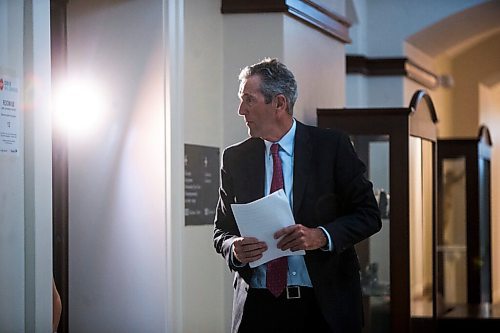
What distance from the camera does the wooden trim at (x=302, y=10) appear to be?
615 centimetres

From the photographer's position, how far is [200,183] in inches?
225

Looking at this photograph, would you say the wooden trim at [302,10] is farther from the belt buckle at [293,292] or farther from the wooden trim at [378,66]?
the wooden trim at [378,66]

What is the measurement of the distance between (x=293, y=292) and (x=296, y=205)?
13.0 inches

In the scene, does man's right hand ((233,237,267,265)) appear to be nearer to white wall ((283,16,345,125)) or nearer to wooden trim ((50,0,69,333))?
wooden trim ((50,0,69,333))

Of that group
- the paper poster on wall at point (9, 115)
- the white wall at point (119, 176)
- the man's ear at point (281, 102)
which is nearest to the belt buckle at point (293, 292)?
the man's ear at point (281, 102)

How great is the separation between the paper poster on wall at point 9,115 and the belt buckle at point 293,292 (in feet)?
4.14

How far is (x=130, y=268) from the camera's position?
5406mm

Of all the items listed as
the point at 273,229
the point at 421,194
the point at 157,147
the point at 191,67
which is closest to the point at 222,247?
the point at 273,229

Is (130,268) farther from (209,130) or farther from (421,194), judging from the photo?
(421,194)

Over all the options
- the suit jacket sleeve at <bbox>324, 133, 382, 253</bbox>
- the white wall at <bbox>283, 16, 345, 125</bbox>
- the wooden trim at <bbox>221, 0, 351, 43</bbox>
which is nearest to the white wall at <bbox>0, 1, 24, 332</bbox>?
the suit jacket sleeve at <bbox>324, 133, 382, 253</bbox>

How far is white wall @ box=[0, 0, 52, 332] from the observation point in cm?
423

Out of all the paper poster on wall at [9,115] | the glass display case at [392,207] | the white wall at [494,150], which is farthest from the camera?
the white wall at [494,150]

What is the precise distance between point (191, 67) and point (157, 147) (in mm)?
575

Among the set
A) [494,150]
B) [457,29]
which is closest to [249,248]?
[457,29]
